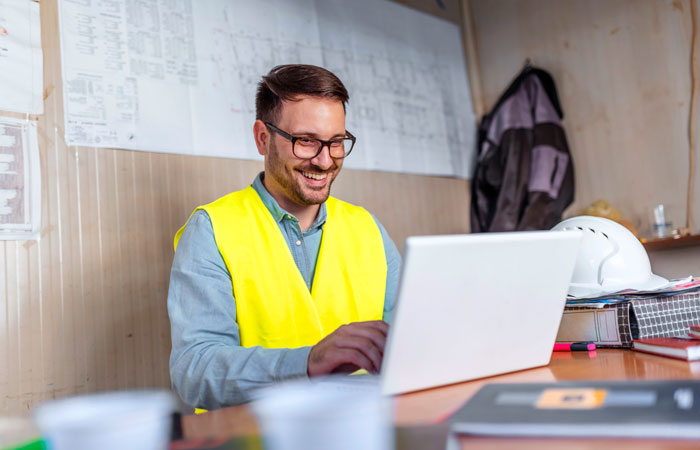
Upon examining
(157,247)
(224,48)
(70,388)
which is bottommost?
(70,388)

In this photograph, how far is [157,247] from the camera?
2.12m

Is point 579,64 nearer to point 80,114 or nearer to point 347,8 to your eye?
point 347,8

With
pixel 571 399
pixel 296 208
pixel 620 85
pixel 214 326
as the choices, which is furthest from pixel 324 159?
pixel 620 85

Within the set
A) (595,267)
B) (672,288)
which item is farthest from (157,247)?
(672,288)

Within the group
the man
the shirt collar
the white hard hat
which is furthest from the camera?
the shirt collar

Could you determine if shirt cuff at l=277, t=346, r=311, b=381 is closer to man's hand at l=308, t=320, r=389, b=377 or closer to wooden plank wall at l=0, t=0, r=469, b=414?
man's hand at l=308, t=320, r=389, b=377

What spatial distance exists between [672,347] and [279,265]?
0.92 m

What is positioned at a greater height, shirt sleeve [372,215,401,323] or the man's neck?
the man's neck

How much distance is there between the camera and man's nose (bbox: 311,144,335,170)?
5.50ft

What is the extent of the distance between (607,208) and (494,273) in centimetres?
218

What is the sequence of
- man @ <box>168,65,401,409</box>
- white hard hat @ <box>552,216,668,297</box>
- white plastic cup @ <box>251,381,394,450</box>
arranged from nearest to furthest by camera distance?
1. white plastic cup @ <box>251,381,394,450</box>
2. man @ <box>168,65,401,409</box>
3. white hard hat @ <box>552,216,668,297</box>

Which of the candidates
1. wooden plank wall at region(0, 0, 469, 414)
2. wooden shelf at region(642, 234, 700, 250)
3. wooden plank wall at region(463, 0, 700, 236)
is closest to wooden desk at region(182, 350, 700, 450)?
wooden plank wall at region(0, 0, 469, 414)

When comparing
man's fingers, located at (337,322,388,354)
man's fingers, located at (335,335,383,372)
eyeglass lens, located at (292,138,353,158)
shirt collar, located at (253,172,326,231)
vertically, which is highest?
eyeglass lens, located at (292,138,353,158)

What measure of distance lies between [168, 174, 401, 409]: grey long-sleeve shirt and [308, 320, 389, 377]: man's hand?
0.19 ft
